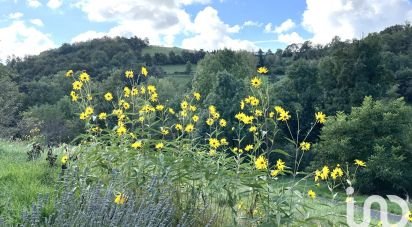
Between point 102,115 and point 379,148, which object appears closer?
point 102,115

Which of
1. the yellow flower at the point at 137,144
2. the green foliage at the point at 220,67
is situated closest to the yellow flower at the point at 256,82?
the yellow flower at the point at 137,144

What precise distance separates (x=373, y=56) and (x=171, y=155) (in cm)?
3529

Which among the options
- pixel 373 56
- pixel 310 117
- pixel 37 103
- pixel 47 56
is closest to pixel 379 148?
pixel 310 117

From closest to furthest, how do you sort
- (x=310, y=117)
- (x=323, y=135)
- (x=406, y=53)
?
1. (x=323, y=135)
2. (x=310, y=117)
3. (x=406, y=53)

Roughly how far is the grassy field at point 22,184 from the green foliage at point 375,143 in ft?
76.2

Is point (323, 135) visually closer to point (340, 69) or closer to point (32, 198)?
point (340, 69)

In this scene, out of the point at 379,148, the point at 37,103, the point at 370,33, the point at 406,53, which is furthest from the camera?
the point at 37,103

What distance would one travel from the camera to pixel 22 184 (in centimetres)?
418

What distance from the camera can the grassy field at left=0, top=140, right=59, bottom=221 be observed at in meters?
3.42

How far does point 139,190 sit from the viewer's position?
11.5ft

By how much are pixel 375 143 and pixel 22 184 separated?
2570 cm

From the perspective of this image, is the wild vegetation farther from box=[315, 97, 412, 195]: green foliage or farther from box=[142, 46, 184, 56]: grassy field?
box=[142, 46, 184, 56]: grassy field

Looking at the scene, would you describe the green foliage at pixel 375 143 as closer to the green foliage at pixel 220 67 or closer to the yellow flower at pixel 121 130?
the green foliage at pixel 220 67

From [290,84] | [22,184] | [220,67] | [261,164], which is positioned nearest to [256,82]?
[261,164]
